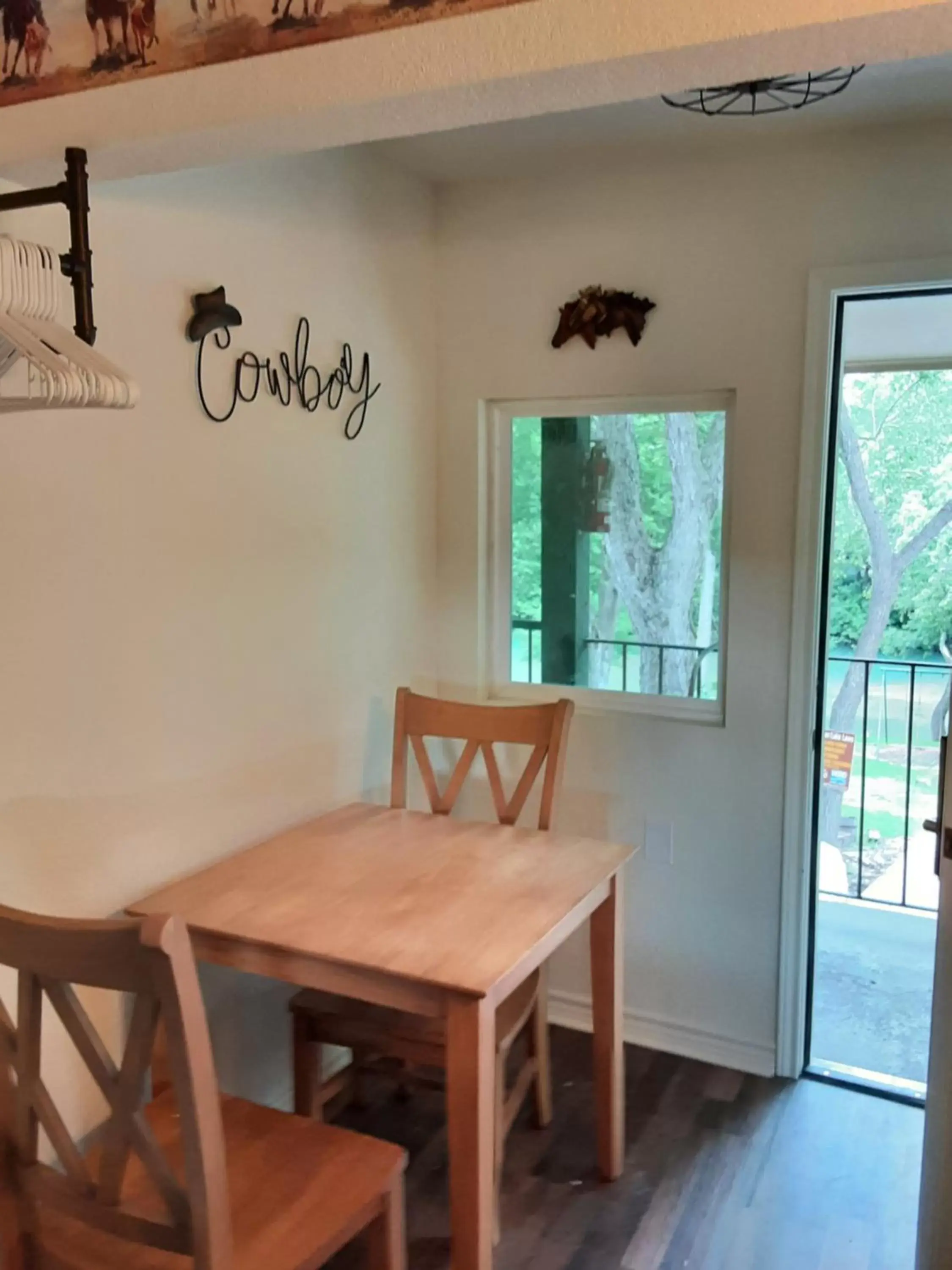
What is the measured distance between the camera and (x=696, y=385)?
272cm

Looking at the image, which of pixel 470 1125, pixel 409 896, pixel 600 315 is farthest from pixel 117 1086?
pixel 600 315

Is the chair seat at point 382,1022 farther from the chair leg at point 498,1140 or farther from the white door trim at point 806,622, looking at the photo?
the white door trim at point 806,622

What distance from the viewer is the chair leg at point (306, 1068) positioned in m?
2.23

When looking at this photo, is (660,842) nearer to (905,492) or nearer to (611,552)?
(611,552)

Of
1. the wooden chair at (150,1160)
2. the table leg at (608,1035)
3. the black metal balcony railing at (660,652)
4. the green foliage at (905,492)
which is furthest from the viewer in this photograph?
the green foliage at (905,492)

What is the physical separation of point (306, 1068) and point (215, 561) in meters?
1.10

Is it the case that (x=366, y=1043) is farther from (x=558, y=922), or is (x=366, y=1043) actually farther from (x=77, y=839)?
(x=77, y=839)

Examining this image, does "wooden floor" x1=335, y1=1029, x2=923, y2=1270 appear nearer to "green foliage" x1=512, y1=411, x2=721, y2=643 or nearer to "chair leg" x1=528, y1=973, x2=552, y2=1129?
"chair leg" x1=528, y1=973, x2=552, y2=1129

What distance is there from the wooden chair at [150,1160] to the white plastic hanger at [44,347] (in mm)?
662

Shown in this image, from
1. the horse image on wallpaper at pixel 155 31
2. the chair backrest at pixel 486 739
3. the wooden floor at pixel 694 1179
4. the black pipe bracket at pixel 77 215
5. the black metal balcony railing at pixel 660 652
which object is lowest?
the wooden floor at pixel 694 1179

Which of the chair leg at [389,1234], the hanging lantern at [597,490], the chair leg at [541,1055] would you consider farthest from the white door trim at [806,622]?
the chair leg at [389,1234]

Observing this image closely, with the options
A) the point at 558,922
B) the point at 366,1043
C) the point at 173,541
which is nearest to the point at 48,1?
the point at 173,541

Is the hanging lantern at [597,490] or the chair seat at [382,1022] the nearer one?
the chair seat at [382,1022]

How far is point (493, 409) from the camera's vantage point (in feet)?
9.98
